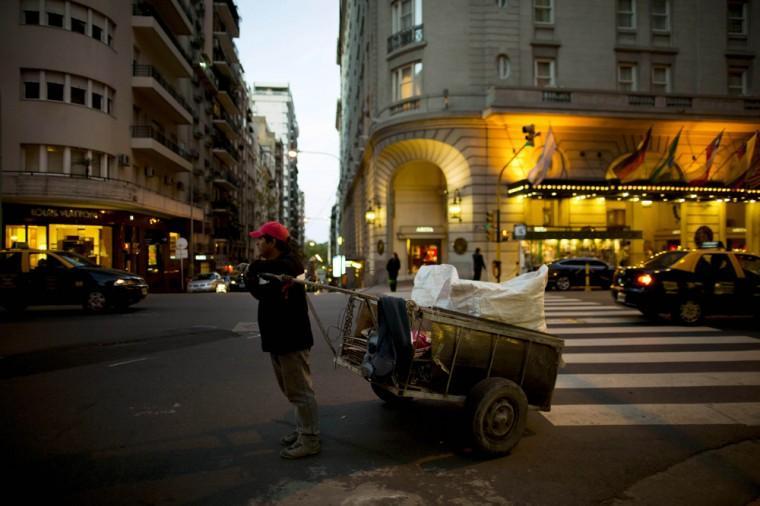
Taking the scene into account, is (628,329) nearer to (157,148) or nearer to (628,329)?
(628,329)

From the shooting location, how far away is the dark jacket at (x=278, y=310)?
13.7 feet

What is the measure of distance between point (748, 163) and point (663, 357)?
26.1 metres

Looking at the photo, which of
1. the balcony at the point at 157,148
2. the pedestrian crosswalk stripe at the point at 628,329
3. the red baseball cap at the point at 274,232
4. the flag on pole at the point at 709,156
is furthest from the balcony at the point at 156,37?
the flag on pole at the point at 709,156

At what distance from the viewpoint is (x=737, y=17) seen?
3080cm

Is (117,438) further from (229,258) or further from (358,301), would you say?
(229,258)

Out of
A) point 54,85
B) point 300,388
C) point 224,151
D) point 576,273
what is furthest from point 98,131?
point 300,388

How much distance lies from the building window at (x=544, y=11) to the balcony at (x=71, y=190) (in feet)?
81.2

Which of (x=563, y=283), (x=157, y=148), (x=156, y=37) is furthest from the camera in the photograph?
(x=156, y=37)

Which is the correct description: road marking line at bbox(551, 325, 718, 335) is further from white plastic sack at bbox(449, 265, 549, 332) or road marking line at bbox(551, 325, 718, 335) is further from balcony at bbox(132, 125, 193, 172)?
balcony at bbox(132, 125, 193, 172)

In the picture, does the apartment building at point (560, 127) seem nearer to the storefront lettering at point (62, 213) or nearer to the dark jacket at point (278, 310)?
the storefront lettering at point (62, 213)

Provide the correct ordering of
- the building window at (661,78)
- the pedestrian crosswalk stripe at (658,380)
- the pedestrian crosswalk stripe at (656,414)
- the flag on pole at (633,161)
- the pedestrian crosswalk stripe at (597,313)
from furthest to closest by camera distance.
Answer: the building window at (661,78) → the flag on pole at (633,161) → the pedestrian crosswalk stripe at (597,313) → the pedestrian crosswalk stripe at (658,380) → the pedestrian crosswalk stripe at (656,414)

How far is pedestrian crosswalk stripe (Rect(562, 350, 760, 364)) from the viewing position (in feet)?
26.4

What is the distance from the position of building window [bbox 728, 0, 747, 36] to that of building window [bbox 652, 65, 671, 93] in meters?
5.14

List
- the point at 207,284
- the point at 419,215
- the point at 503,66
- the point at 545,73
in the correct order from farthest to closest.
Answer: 1. the point at 419,215
2. the point at 207,284
3. the point at 545,73
4. the point at 503,66
